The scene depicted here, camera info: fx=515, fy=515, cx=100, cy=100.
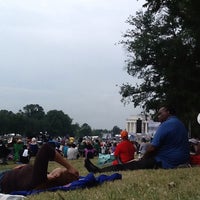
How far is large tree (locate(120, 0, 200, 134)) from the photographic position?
37.1 metres

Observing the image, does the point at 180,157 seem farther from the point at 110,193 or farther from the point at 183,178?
the point at 110,193

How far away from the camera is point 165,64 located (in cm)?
4138

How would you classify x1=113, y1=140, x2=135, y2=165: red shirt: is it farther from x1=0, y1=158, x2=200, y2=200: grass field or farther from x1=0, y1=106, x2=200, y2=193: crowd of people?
x1=0, y1=158, x2=200, y2=200: grass field

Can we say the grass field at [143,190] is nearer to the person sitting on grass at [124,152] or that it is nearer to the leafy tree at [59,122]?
the person sitting on grass at [124,152]

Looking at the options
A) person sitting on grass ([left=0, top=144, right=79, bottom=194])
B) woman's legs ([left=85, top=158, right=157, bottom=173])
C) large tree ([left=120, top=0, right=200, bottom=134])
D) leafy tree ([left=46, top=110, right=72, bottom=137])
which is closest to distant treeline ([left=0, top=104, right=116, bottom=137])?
leafy tree ([left=46, top=110, right=72, bottom=137])

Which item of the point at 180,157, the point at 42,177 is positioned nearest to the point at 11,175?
the point at 42,177

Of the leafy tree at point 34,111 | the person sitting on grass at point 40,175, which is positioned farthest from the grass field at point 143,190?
the leafy tree at point 34,111

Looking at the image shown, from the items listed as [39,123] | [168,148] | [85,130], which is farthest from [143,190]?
[85,130]

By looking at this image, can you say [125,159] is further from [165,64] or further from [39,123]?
[39,123]

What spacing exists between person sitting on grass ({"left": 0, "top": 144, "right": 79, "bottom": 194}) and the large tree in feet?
62.2

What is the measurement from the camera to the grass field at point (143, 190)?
593 centimetres

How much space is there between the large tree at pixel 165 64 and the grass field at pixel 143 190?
18713 millimetres

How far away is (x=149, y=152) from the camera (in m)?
9.99

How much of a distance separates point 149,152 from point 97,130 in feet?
594
